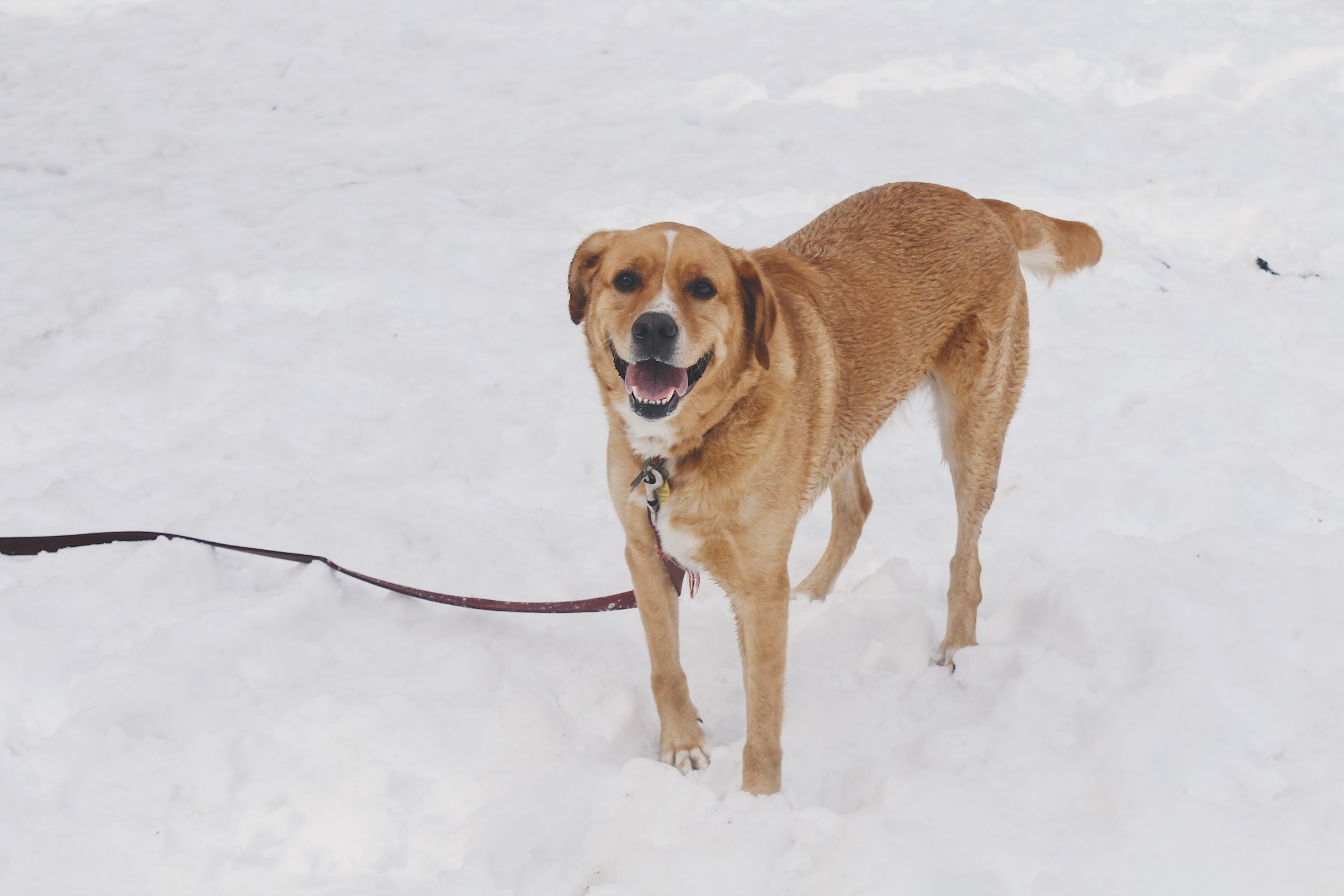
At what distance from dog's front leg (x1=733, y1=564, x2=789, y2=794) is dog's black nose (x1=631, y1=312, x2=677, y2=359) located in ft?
2.43

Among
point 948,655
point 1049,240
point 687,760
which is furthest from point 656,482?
point 1049,240

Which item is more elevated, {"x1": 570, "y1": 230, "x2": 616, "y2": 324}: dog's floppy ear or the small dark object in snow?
{"x1": 570, "y1": 230, "x2": 616, "y2": 324}: dog's floppy ear

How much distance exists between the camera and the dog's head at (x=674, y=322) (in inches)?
98.9

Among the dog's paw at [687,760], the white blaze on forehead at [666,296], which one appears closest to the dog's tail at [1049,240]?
the white blaze on forehead at [666,296]

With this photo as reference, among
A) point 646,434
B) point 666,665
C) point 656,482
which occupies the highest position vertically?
point 646,434

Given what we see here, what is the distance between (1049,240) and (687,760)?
2.38 metres

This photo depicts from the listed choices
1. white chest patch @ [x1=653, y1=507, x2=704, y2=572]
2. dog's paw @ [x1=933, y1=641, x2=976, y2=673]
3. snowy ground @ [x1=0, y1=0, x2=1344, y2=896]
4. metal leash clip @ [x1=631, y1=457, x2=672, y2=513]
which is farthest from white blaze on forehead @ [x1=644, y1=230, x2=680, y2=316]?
dog's paw @ [x1=933, y1=641, x2=976, y2=673]

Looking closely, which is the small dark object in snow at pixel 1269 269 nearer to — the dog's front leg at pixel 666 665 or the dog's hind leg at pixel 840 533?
the dog's hind leg at pixel 840 533

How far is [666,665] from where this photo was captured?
9.83ft

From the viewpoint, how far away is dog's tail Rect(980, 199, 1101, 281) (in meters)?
3.71

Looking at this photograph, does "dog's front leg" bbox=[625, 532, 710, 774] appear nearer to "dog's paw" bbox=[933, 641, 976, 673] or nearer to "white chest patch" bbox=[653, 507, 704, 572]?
"white chest patch" bbox=[653, 507, 704, 572]

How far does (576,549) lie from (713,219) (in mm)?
→ 2958

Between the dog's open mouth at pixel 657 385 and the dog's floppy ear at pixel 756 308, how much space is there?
0.62 ft

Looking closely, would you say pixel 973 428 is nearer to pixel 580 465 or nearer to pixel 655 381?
pixel 655 381
